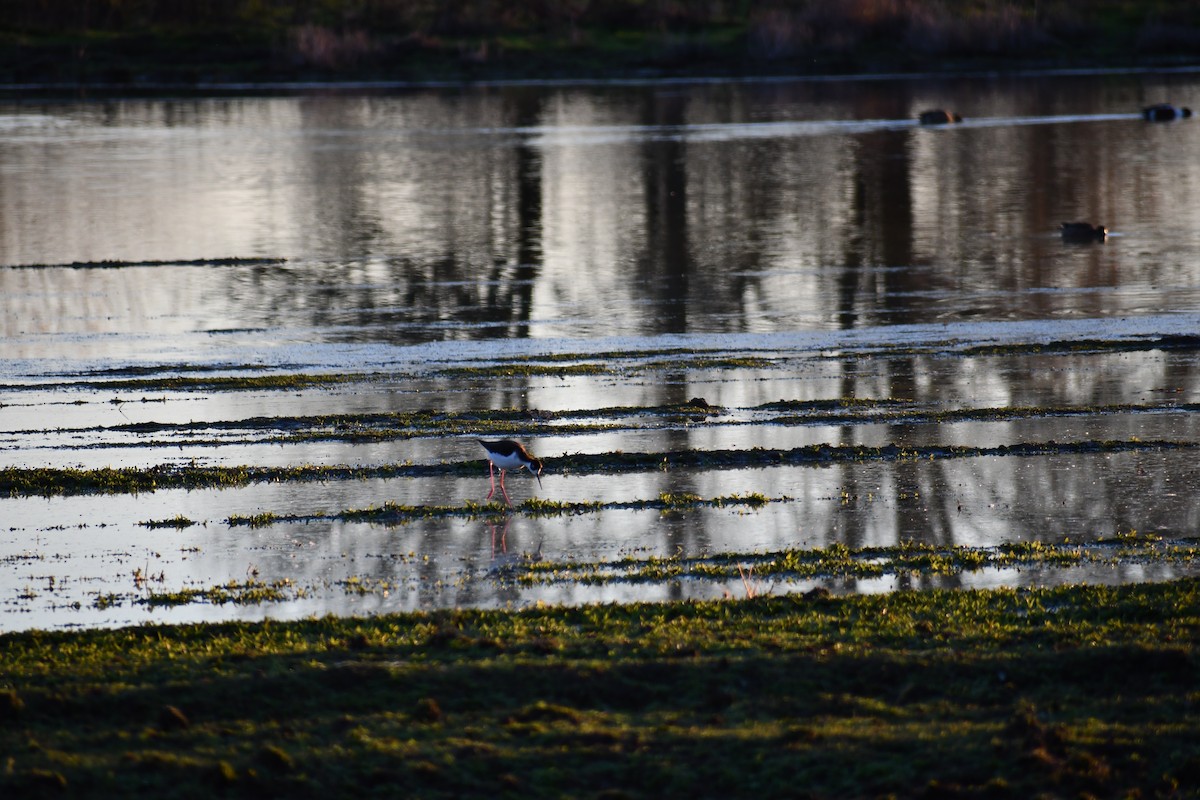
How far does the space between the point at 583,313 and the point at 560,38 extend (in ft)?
181

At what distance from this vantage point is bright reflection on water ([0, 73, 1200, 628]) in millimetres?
12211

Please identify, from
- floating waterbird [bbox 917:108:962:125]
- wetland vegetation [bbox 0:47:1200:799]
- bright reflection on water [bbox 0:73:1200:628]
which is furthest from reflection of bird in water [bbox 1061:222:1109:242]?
floating waterbird [bbox 917:108:962:125]

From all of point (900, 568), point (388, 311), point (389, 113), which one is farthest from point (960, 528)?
point (389, 113)

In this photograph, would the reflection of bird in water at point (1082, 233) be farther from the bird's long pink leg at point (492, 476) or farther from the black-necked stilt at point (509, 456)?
the black-necked stilt at point (509, 456)

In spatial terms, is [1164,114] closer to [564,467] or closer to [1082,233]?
[1082,233]

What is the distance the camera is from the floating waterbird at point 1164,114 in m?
50.2

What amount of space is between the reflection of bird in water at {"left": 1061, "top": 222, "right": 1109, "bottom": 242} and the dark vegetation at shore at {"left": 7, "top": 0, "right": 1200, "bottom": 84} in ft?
142

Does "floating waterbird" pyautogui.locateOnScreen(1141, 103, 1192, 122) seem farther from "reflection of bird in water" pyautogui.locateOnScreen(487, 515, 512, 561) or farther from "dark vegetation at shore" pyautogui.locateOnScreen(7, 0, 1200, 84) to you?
"reflection of bird in water" pyautogui.locateOnScreen(487, 515, 512, 561)

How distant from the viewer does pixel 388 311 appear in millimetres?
23203

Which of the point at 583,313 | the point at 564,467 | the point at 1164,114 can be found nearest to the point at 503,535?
the point at 564,467

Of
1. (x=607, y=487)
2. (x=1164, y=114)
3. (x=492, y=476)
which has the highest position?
(x=1164, y=114)

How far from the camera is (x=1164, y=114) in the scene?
5028 centimetres

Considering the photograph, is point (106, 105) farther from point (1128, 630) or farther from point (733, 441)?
point (1128, 630)

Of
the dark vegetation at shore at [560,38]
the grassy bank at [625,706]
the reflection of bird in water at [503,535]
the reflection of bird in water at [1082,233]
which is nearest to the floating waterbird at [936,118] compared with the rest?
the dark vegetation at shore at [560,38]
